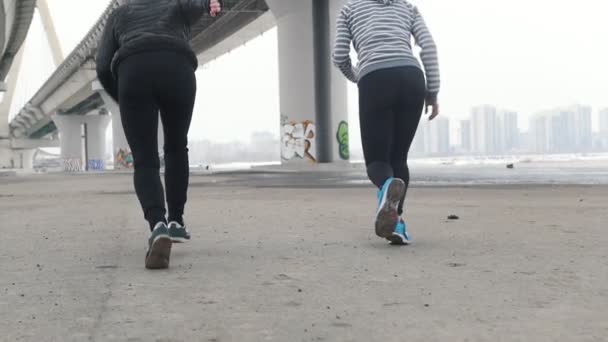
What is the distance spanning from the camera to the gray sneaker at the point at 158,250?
325cm

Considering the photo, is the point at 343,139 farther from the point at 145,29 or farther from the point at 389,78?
the point at 145,29

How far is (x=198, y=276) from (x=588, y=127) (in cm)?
11836

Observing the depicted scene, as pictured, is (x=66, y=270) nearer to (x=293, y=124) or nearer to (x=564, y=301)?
(x=564, y=301)

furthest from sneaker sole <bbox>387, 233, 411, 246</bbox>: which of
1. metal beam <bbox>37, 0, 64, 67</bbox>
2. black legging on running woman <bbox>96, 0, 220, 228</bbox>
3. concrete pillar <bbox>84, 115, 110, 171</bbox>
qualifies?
metal beam <bbox>37, 0, 64, 67</bbox>

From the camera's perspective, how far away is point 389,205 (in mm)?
3789

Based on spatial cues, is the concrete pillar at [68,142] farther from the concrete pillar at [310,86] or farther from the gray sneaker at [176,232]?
the gray sneaker at [176,232]

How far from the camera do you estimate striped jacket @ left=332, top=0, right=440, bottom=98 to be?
4.22 m

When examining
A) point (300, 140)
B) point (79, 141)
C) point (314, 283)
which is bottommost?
point (314, 283)

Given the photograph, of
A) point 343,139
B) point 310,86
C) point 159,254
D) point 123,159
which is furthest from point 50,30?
point 159,254

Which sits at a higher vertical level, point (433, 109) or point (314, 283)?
point (433, 109)

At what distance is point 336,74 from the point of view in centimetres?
3011

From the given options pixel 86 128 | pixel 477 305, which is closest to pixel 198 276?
pixel 477 305

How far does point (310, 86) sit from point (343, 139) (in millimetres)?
3086

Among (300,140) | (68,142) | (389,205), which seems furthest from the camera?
(68,142)
